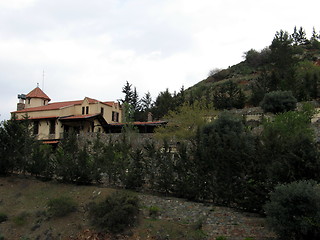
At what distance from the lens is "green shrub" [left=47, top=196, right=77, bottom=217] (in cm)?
1700

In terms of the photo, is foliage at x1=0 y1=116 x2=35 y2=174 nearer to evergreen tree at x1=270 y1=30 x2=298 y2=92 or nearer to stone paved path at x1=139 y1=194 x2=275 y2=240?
stone paved path at x1=139 y1=194 x2=275 y2=240

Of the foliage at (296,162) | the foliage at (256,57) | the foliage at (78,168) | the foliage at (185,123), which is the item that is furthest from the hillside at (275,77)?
the foliage at (296,162)

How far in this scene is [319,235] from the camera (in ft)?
39.4

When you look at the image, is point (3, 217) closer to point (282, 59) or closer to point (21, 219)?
point (21, 219)

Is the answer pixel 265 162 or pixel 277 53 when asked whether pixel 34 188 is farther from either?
pixel 277 53

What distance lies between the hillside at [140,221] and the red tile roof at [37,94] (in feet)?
87.5

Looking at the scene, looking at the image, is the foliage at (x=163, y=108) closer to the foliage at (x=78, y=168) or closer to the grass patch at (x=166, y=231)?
the foliage at (x=78, y=168)

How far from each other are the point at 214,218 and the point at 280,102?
2265 centimetres

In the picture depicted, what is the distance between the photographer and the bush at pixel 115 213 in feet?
49.9

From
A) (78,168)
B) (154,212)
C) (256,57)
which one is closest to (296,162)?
(154,212)

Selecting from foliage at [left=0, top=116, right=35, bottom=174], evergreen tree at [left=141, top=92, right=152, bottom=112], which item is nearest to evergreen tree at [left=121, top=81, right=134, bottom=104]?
evergreen tree at [left=141, top=92, right=152, bottom=112]

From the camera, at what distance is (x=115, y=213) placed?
15.2m

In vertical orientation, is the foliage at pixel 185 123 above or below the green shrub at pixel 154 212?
above

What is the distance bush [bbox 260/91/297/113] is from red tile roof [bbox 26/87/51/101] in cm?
2925
